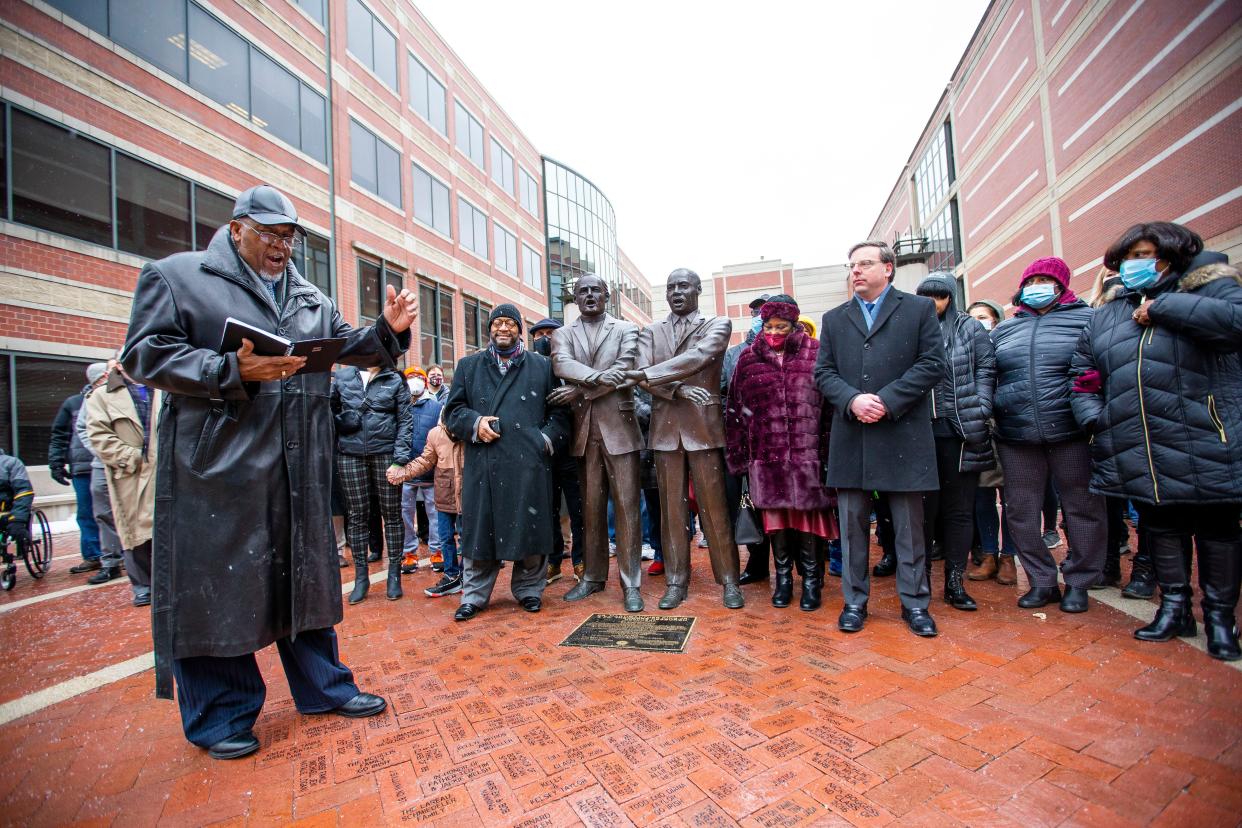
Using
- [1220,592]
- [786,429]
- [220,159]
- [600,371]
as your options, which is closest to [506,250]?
[220,159]

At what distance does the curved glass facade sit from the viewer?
111 ft

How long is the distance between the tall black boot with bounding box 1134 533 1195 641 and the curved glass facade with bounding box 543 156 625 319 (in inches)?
Answer: 1150

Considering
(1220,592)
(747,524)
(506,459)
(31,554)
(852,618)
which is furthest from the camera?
(31,554)

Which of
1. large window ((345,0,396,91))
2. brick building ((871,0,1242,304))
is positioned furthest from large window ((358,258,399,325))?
brick building ((871,0,1242,304))

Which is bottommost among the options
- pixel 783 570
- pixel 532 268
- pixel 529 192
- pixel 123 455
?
pixel 783 570

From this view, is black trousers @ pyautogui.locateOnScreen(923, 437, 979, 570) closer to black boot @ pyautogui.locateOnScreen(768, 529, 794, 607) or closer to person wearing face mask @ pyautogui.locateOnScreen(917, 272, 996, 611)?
person wearing face mask @ pyautogui.locateOnScreen(917, 272, 996, 611)

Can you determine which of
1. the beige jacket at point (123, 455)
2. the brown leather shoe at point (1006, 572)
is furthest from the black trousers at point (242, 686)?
the brown leather shoe at point (1006, 572)

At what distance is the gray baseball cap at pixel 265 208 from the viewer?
95.4 inches

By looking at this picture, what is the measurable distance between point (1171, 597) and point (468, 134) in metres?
27.2

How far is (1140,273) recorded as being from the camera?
10.1 ft

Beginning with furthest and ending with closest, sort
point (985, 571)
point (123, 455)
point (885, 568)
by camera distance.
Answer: point (123, 455) < point (885, 568) < point (985, 571)

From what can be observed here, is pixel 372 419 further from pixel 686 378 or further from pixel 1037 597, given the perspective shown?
pixel 1037 597

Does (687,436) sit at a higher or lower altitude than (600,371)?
lower

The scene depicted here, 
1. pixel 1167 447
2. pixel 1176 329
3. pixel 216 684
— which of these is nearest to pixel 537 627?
pixel 216 684
